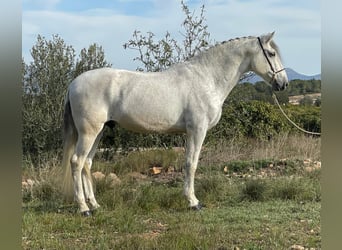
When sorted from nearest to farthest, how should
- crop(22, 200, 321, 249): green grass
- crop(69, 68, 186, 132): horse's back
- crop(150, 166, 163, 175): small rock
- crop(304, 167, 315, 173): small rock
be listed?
crop(22, 200, 321, 249): green grass, crop(69, 68, 186, 132): horse's back, crop(304, 167, 315, 173): small rock, crop(150, 166, 163, 175): small rock

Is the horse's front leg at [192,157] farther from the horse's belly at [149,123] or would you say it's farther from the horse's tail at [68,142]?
the horse's tail at [68,142]

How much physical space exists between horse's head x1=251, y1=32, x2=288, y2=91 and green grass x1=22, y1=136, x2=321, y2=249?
1.44 meters

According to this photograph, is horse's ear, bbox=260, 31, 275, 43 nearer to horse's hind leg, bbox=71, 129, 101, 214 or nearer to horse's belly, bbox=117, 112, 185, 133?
horse's belly, bbox=117, 112, 185, 133

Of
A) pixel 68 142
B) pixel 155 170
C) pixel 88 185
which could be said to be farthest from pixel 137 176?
pixel 68 142

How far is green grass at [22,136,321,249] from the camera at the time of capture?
3.71 metres

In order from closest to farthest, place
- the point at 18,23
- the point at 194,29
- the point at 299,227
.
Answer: the point at 18,23 < the point at 299,227 < the point at 194,29

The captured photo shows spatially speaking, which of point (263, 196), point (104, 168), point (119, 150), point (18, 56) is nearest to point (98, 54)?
point (119, 150)

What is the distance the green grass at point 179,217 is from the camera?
371 centimetres

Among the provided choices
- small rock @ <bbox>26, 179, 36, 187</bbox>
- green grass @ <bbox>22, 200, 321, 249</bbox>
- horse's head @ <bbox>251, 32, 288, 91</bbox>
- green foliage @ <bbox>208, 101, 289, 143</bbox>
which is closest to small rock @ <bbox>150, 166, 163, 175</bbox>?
green foliage @ <bbox>208, 101, 289, 143</bbox>

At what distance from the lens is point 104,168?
25.7ft

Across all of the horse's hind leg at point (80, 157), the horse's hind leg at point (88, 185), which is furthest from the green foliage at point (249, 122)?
the horse's hind leg at point (80, 157)

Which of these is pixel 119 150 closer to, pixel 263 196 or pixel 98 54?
pixel 98 54

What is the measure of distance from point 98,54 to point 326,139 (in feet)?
30.0

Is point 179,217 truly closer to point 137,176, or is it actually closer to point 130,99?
point 130,99
